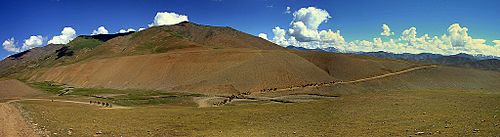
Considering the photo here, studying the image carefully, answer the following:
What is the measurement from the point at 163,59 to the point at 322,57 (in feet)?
176

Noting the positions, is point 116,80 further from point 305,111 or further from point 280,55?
point 305,111

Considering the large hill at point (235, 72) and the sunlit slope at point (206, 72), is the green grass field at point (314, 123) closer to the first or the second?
the sunlit slope at point (206, 72)

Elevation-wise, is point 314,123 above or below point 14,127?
below

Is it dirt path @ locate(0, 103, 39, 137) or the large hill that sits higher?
the large hill

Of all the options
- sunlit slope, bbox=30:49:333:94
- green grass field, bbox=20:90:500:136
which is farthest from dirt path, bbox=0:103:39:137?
sunlit slope, bbox=30:49:333:94

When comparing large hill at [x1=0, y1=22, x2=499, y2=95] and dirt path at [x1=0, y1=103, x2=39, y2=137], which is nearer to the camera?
dirt path at [x1=0, y1=103, x2=39, y2=137]

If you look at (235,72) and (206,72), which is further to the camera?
(206,72)

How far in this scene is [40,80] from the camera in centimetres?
18925

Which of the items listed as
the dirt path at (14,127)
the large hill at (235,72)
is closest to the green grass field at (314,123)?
the dirt path at (14,127)

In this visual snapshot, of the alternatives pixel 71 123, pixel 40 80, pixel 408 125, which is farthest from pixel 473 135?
pixel 40 80

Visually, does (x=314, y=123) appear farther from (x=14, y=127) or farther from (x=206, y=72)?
(x=206, y=72)

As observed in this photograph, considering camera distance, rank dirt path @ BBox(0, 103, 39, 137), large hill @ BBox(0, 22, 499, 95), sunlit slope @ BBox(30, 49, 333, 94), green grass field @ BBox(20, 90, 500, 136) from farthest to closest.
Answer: sunlit slope @ BBox(30, 49, 333, 94) → large hill @ BBox(0, 22, 499, 95) → dirt path @ BBox(0, 103, 39, 137) → green grass field @ BBox(20, 90, 500, 136)

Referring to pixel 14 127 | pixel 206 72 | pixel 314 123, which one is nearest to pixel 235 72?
pixel 206 72

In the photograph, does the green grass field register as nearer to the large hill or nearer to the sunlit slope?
the sunlit slope
